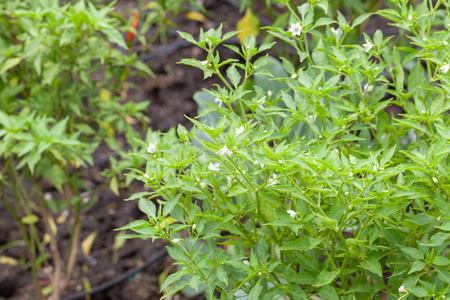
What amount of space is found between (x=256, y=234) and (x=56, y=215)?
6.24 feet

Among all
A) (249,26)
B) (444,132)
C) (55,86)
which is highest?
(444,132)

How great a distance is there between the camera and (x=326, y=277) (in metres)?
0.92

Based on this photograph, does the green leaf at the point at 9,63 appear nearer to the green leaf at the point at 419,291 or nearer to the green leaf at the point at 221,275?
the green leaf at the point at 221,275

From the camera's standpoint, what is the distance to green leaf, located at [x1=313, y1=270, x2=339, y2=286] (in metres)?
0.91

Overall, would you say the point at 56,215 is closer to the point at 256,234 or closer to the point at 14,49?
the point at 14,49

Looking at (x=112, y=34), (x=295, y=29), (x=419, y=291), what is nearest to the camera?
(x=419, y=291)

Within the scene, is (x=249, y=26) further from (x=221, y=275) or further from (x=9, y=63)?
(x=221, y=275)

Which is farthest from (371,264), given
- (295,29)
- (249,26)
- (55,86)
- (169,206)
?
(249,26)

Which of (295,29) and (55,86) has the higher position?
(295,29)

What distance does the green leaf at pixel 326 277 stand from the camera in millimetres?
906

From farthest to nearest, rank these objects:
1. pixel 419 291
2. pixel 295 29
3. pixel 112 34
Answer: pixel 112 34 < pixel 295 29 < pixel 419 291

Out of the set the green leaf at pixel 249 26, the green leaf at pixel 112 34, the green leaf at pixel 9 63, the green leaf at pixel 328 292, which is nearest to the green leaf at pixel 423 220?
the green leaf at pixel 328 292

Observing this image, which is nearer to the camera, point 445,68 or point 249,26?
point 445,68

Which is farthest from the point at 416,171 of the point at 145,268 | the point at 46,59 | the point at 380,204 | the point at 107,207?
the point at 107,207
